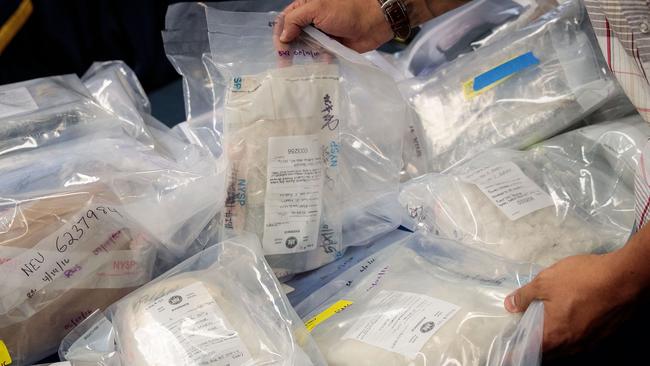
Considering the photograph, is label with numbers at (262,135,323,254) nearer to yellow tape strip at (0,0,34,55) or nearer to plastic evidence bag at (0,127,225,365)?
plastic evidence bag at (0,127,225,365)

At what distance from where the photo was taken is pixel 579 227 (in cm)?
80

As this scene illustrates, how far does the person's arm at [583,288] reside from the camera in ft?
2.14

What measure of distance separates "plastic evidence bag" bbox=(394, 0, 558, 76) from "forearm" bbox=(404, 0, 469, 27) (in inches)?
6.9

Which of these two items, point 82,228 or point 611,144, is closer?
point 82,228

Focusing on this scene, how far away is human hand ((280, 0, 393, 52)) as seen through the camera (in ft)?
2.73

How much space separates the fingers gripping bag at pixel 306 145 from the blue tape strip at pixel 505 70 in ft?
0.61

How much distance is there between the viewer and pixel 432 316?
2.13 feet

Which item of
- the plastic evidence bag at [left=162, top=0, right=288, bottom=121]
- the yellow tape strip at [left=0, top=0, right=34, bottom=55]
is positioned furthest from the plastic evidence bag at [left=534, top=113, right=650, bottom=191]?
the yellow tape strip at [left=0, top=0, right=34, bottom=55]

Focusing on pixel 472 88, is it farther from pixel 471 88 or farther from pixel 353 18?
pixel 353 18

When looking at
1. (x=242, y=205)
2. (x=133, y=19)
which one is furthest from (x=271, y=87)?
(x=133, y=19)

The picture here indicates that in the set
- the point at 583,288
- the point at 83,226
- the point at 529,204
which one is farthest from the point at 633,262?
the point at 83,226

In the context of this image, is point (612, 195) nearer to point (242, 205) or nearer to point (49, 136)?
point (242, 205)

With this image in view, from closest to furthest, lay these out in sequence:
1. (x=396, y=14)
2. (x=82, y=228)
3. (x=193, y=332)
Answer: (x=193, y=332) → (x=82, y=228) → (x=396, y=14)

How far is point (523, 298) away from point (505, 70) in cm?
45
